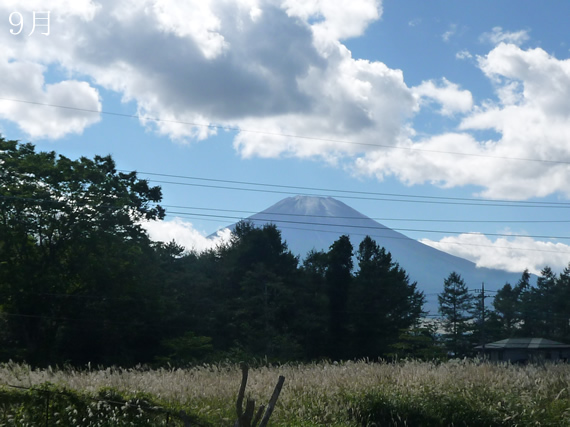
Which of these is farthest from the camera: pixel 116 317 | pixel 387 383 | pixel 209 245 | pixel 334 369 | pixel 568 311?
pixel 568 311

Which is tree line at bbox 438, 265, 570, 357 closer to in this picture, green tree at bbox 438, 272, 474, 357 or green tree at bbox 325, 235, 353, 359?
green tree at bbox 438, 272, 474, 357

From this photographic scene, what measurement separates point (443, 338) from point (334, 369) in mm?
57078

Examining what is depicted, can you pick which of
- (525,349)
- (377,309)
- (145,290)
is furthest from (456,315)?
(145,290)

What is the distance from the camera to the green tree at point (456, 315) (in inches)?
2687

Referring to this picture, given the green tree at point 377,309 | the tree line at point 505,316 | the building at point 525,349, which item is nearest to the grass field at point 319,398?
the green tree at point 377,309

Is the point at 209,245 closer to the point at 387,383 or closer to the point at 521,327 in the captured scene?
the point at 521,327

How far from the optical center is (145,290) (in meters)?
41.0

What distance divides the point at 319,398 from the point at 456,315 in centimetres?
6337

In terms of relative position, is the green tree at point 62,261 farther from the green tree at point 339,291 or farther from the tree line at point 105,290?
the green tree at point 339,291

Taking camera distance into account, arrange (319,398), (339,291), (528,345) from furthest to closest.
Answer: (528,345) → (339,291) → (319,398)

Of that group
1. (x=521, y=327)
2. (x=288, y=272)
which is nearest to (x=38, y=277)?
(x=288, y=272)

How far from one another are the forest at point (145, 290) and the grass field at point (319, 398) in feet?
80.8

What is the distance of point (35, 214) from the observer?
129 feet

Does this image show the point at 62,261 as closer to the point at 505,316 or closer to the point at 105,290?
the point at 105,290
